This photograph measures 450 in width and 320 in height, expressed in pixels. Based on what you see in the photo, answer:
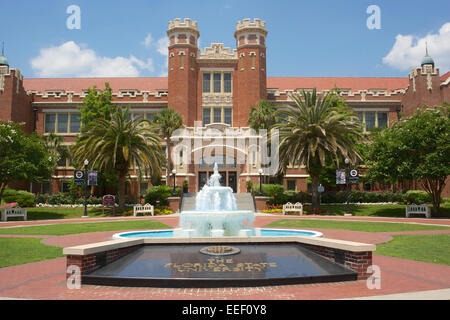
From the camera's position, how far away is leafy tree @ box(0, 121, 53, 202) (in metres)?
25.3

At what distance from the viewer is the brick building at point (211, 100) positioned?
37.7m

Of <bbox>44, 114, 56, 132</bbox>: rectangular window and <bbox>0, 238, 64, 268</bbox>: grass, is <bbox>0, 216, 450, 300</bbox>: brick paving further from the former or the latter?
<bbox>44, 114, 56, 132</bbox>: rectangular window

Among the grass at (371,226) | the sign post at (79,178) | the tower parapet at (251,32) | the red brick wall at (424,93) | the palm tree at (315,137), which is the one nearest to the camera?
the grass at (371,226)

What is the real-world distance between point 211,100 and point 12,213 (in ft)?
78.1

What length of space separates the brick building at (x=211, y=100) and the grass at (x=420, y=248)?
75.0ft

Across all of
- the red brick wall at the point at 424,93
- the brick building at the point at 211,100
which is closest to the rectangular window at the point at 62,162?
the brick building at the point at 211,100

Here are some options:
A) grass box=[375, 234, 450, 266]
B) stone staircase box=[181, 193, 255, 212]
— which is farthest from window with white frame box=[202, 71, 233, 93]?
grass box=[375, 234, 450, 266]

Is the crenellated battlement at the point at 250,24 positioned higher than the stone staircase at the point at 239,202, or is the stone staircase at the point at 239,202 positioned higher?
the crenellated battlement at the point at 250,24

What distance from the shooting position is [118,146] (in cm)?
2822

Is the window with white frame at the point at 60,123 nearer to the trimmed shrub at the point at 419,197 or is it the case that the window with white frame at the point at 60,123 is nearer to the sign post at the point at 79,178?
the sign post at the point at 79,178

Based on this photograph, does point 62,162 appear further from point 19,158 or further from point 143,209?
point 143,209

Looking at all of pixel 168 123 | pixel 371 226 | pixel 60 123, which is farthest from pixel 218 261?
A: pixel 60 123

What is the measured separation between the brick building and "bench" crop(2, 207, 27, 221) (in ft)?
46.9

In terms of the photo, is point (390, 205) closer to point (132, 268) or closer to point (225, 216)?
point (225, 216)
